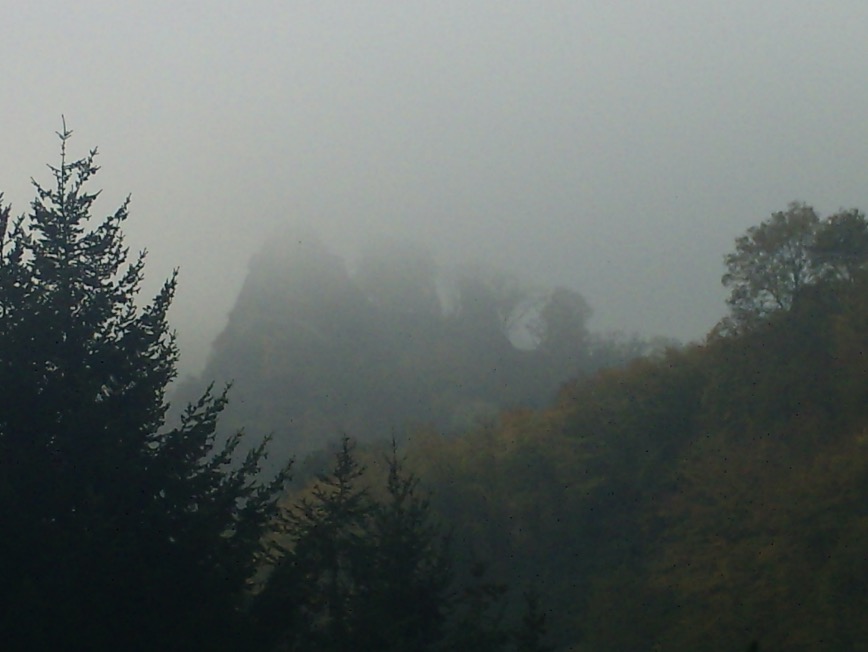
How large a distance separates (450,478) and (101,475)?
3550 centimetres

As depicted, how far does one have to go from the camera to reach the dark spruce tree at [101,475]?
338 inches

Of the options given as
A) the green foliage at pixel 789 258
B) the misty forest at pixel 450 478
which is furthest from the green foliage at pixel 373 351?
the green foliage at pixel 789 258

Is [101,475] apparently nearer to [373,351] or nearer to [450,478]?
[450,478]

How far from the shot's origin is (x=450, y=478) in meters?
44.4

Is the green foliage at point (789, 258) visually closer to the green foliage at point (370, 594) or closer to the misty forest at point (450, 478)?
the misty forest at point (450, 478)

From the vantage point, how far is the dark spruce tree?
28.2 feet

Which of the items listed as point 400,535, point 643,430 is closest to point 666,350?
point 643,430

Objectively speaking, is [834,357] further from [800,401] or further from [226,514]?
[226,514]

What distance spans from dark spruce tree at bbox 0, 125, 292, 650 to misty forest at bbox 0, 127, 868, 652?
27mm

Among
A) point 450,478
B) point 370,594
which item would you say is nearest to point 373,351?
point 450,478

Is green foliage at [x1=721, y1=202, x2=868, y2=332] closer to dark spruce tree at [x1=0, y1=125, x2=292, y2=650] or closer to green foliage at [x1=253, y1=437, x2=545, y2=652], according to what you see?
green foliage at [x1=253, y1=437, x2=545, y2=652]

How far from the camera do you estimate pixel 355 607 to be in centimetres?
1303

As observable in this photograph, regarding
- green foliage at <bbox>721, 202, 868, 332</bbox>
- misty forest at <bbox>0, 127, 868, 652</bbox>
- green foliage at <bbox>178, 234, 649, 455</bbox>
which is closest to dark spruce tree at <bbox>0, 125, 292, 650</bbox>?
misty forest at <bbox>0, 127, 868, 652</bbox>

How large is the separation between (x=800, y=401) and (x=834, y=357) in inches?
80.7
